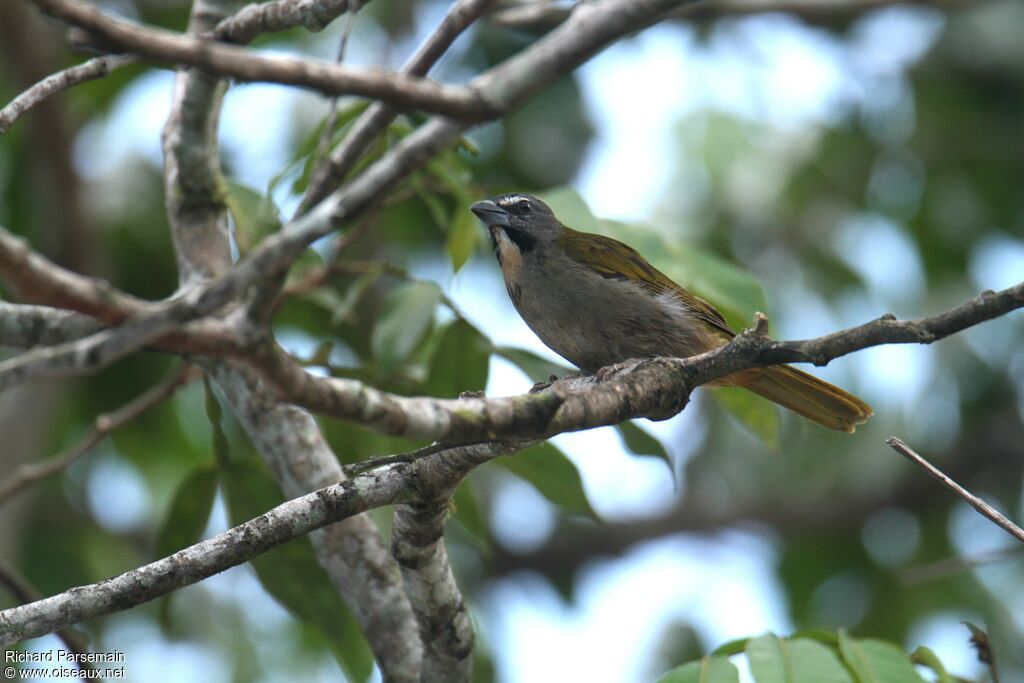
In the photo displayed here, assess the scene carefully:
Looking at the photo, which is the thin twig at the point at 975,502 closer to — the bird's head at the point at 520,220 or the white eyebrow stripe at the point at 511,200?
the bird's head at the point at 520,220

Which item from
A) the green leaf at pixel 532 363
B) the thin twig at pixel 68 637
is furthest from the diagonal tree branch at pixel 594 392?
the thin twig at pixel 68 637

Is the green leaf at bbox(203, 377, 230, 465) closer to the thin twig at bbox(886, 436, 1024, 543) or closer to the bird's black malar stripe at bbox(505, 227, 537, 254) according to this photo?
the bird's black malar stripe at bbox(505, 227, 537, 254)

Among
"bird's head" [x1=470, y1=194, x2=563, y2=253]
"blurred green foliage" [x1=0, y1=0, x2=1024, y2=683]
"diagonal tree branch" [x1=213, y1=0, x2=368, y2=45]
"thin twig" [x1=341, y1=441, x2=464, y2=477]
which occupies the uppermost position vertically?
"diagonal tree branch" [x1=213, y1=0, x2=368, y2=45]

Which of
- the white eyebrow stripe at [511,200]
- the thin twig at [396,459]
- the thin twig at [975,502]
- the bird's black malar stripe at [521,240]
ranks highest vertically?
the thin twig at [975,502]

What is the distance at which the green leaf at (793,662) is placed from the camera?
9.04ft

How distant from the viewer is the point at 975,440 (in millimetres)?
8328

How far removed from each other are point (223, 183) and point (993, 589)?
649cm

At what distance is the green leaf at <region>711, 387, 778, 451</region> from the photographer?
401 cm

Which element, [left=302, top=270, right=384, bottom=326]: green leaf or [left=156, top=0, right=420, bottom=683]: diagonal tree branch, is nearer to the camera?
[left=156, top=0, right=420, bottom=683]: diagonal tree branch

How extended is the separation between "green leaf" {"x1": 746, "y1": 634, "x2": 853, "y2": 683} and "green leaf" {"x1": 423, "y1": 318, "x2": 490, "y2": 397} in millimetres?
1363

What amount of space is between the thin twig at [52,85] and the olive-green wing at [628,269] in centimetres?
200

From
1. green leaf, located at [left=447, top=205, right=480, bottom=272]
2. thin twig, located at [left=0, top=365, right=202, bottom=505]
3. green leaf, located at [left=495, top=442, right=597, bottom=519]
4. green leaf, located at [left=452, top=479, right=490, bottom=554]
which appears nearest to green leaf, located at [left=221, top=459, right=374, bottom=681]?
thin twig, located at [left=0, top=365, right=202, bottom=505]

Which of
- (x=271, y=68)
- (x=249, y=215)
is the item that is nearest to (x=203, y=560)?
(x=271, y=68)

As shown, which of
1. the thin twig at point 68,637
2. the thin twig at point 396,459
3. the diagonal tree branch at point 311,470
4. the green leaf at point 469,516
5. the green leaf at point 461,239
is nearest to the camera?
the thin twig at point 396,459
